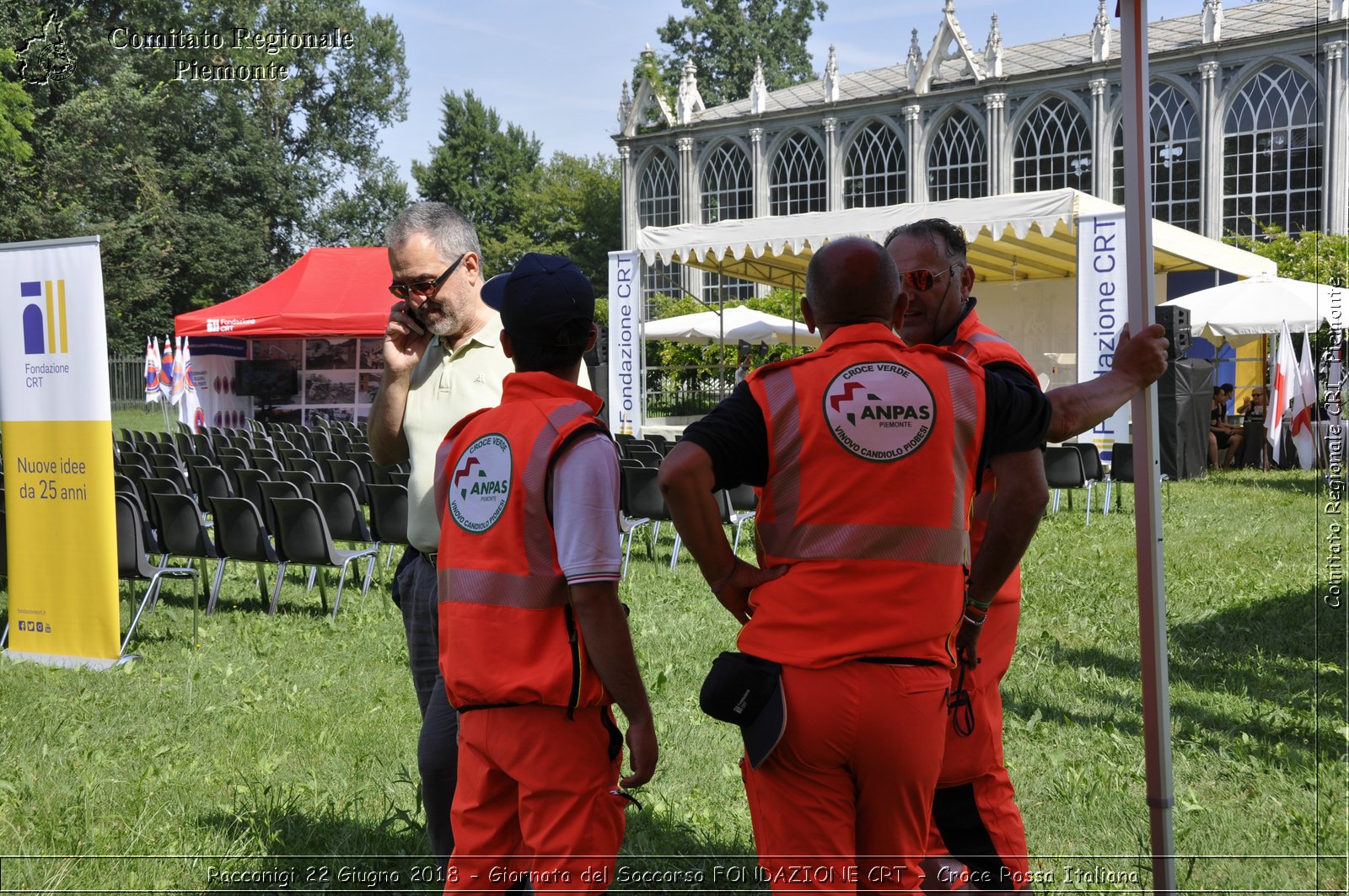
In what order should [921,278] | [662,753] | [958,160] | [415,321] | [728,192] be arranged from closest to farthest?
[921,278] < [415,321] < [662,753] < [958,160] < [728,192]

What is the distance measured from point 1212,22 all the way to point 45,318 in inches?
1458

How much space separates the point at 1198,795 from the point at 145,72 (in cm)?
4292

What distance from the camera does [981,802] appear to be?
8.96 feet

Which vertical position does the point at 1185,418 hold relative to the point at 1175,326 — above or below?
below

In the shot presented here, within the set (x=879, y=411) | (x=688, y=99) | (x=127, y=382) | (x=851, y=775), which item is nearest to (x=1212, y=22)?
(x=688, y=99)

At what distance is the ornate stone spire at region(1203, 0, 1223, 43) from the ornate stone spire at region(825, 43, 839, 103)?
12998 mm

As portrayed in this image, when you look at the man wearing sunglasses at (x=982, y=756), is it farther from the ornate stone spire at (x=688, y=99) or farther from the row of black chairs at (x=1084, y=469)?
the ornate stone spire at (x=688, y=99)

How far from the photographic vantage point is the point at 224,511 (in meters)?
7.66

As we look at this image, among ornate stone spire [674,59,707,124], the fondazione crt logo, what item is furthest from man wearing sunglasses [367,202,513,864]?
ornate stone spire [674,59,707,124]

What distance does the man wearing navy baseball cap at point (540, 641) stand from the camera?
2.15m

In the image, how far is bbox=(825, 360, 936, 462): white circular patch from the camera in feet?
6.98

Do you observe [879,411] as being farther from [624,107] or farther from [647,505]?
[624,107]

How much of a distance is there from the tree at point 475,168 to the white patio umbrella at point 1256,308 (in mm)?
48242

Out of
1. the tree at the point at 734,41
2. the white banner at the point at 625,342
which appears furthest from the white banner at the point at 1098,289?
the tree at the point at 734,41
